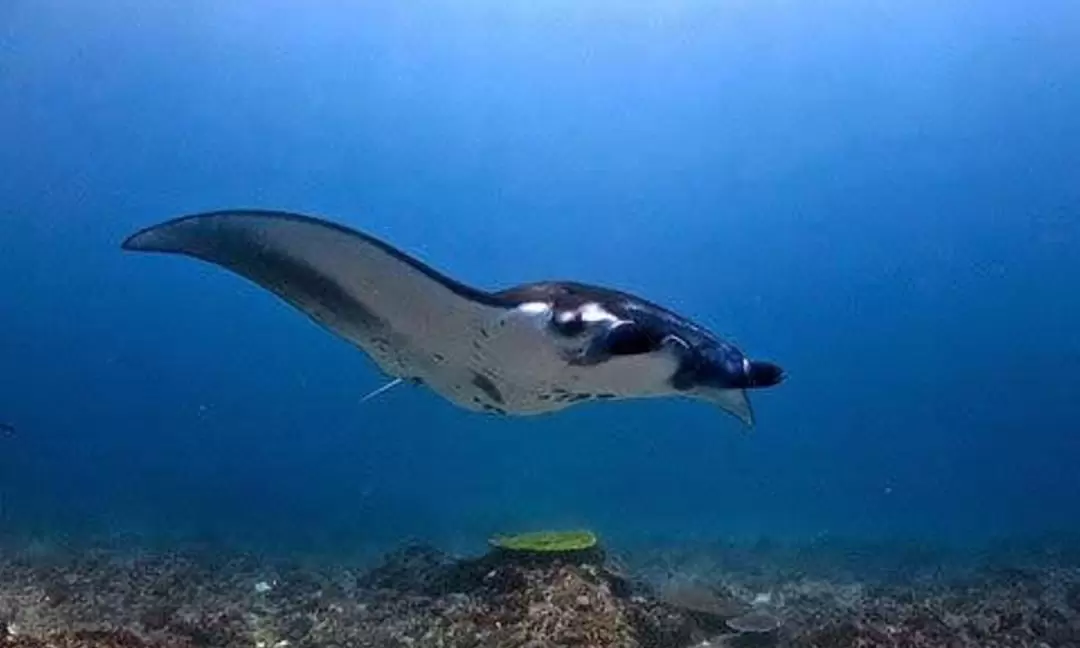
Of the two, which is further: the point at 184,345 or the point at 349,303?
the point at 184,345

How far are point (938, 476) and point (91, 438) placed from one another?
42.1 metres

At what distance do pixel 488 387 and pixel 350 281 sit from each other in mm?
700

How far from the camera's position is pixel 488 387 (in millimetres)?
4195

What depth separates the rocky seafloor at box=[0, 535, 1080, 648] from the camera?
5.35 metres

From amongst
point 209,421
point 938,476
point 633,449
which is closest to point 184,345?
point 209,421

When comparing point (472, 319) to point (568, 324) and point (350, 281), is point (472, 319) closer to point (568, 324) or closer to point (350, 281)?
point (568, 324)

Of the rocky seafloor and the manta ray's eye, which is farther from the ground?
the manta ray's eye

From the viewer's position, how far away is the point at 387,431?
57781 mm

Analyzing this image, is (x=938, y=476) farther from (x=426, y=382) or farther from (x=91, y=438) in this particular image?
(x=426, y=382)

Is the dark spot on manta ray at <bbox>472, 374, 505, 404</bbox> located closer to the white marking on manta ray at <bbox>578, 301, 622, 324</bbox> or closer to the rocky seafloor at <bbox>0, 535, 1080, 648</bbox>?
the white marking on manta ray at <bbox>578, 301, 622, 324</bbox>

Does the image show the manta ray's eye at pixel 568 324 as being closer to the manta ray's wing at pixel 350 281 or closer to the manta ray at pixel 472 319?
the manta ray at pixel 472 319

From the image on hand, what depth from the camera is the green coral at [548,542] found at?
5977mm

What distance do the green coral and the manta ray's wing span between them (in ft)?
6.69

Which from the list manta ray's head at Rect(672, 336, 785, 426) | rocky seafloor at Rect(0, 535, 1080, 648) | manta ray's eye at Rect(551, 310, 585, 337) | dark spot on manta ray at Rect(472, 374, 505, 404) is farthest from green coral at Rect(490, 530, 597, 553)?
manta ray's eye at Rect(551, 310, 585, 337)
